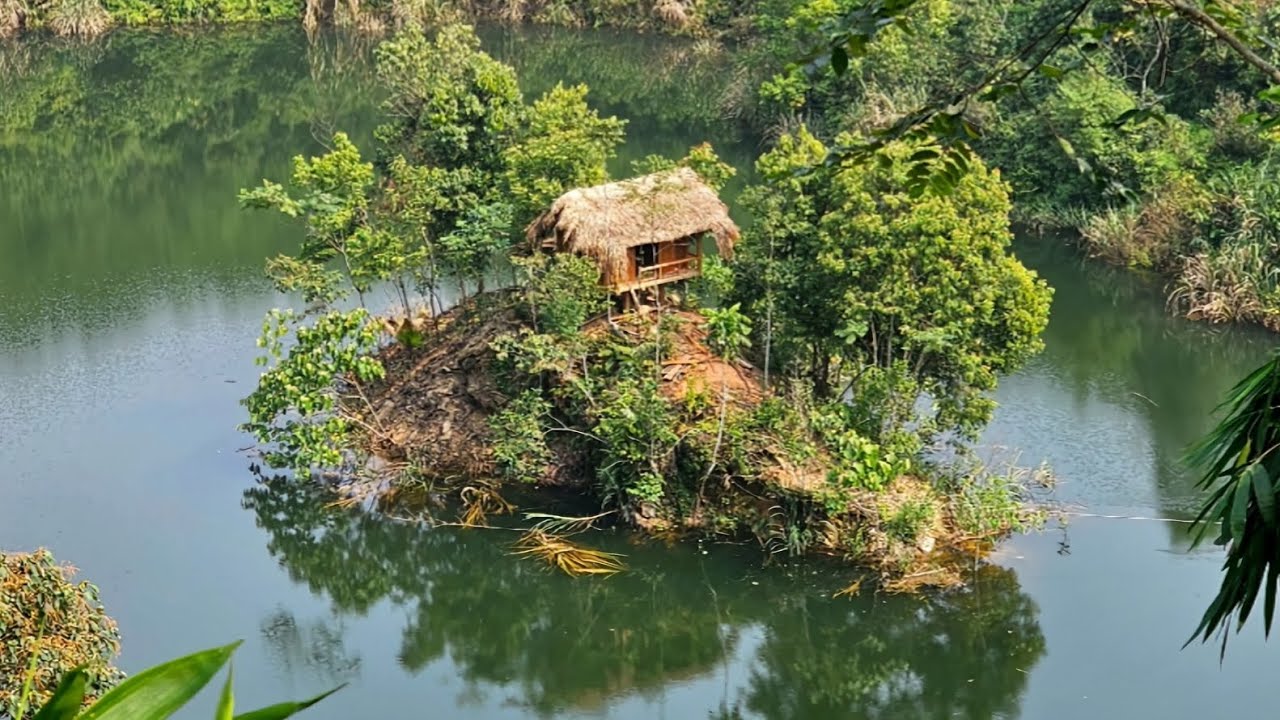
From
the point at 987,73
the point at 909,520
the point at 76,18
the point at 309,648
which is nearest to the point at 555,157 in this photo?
the point at 909,520

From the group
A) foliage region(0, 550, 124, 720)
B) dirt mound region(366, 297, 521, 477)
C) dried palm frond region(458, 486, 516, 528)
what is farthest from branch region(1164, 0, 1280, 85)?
dirt mound region(366, 297, 521, 477)

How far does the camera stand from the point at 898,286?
13.2 m

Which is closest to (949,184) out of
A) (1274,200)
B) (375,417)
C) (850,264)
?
(850,264)

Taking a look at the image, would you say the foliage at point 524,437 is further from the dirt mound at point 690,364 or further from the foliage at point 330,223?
the foliage at point 330,223

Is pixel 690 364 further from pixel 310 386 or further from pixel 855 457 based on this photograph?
pixel 310 386

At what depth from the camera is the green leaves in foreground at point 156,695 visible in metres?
2.13

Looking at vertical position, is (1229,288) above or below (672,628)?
above

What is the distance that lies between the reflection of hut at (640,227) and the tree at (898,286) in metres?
0.81

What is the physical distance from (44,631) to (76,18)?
27.8 meters

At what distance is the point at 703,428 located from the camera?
44.1 ft

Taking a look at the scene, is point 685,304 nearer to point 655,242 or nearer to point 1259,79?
point 655,242

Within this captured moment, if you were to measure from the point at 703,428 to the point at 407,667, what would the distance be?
3.16m

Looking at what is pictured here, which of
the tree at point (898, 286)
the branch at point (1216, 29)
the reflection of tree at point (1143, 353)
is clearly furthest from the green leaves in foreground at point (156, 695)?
the reflection of tree at point (1143, 353)

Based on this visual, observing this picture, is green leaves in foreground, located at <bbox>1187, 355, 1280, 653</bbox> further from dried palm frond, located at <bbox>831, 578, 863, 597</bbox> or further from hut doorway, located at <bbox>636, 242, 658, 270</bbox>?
hut doorway, located at <bbox>636, 242, 658, 270</bbox>
